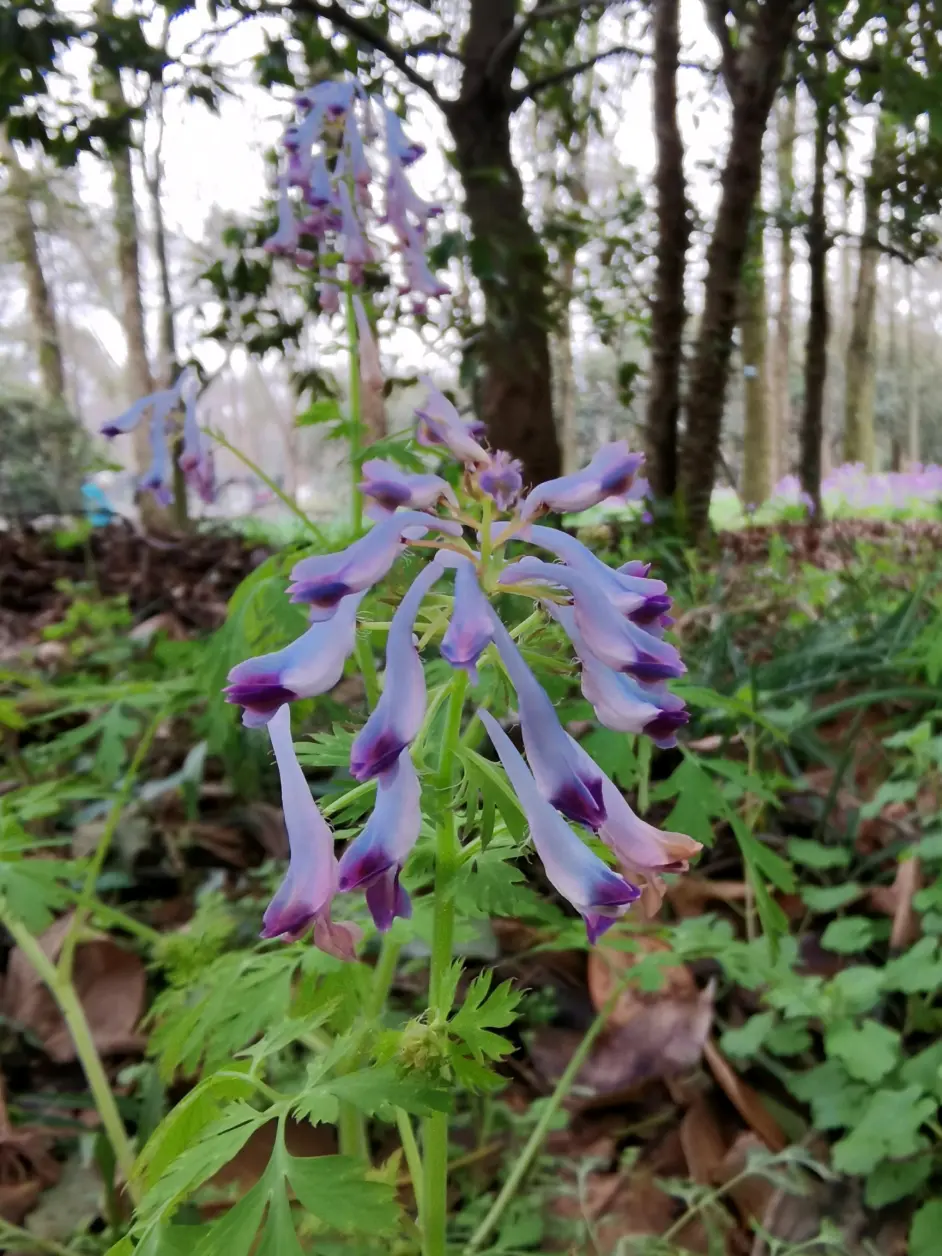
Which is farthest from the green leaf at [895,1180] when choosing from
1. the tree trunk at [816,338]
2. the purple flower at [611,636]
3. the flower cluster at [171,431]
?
the tree trunk at [816,338]

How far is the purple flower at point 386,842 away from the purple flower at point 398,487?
0.20m

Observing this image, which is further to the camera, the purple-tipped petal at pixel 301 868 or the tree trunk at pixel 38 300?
the tree trunk at pixel 38 300

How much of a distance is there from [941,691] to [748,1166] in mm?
1055

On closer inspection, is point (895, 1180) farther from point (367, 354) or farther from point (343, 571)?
point (367, 354)

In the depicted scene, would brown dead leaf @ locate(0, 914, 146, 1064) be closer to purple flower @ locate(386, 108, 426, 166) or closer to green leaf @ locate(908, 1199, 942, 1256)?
green leaf @ locate(908, 1199, 942, 1256)

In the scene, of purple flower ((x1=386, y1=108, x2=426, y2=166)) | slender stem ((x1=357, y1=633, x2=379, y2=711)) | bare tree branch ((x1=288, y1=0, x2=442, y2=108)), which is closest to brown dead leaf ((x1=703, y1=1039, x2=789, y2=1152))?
slender stem ((x1=357, y1=633, x2=379, y2=711))

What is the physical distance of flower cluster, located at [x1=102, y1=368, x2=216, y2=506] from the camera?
193cm

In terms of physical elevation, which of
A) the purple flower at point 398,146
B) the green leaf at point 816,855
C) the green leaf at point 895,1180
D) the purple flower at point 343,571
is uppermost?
the purple flower at point 398,146

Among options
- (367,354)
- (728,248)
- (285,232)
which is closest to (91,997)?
(367,354)

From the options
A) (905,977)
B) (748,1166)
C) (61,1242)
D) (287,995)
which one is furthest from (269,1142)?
(905,977)

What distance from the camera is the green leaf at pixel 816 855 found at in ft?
5.04

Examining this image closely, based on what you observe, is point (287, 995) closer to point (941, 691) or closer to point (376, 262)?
point (376, 262)

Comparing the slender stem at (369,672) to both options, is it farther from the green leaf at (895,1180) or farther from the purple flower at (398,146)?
the purple flower at (398,146)

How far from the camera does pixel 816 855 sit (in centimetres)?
156
